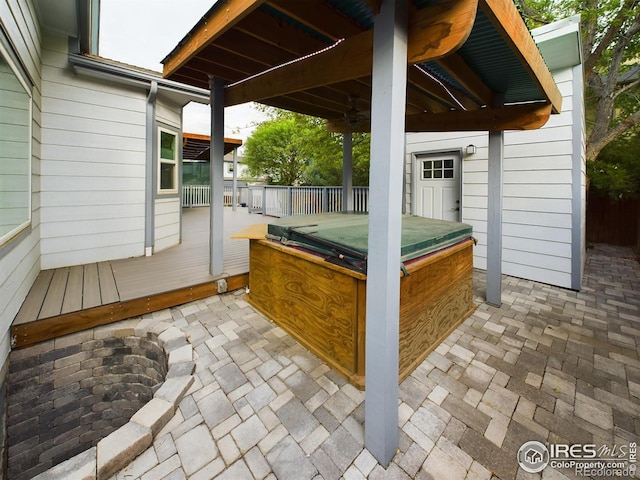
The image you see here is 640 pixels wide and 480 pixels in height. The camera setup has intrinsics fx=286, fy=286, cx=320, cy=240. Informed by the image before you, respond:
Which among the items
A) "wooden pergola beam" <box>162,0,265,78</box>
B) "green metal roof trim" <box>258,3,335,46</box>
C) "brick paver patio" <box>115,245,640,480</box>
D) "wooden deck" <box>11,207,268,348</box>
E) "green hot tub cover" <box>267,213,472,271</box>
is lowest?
"brick paver patio" <box>115,245,640,480</box>

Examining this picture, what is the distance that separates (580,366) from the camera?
222cm

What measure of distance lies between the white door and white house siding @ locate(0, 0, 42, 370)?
536cm

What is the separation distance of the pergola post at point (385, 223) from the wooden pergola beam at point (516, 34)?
454mm

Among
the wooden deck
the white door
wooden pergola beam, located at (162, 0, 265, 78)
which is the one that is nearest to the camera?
wooden pergola beam, located at (162, 0, 265, 78)

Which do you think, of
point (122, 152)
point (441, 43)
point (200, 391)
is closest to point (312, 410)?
point (200, 391)

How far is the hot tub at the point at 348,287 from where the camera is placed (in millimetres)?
1991

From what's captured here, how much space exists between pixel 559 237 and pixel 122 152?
634 centimetres

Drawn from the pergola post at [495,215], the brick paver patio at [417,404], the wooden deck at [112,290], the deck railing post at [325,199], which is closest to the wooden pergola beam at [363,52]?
the brick paver patio at [417,404]

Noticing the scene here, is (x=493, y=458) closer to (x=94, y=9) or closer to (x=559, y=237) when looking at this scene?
(x=559, y=237)

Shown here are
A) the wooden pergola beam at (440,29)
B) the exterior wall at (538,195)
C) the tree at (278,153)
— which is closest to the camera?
the wooden pergola beam at (440,29)

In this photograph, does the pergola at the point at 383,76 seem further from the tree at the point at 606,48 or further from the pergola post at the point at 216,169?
the tree at the point at 606,48

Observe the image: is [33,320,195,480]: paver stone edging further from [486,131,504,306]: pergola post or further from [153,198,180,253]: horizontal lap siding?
[486,131,504,306]: pergola post

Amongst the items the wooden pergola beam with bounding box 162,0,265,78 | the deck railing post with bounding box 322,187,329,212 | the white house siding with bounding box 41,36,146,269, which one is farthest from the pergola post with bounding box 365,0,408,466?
the deck railing post with bounding box 322,187,329,212

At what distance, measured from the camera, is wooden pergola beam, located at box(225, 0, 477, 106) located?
4.21ft
